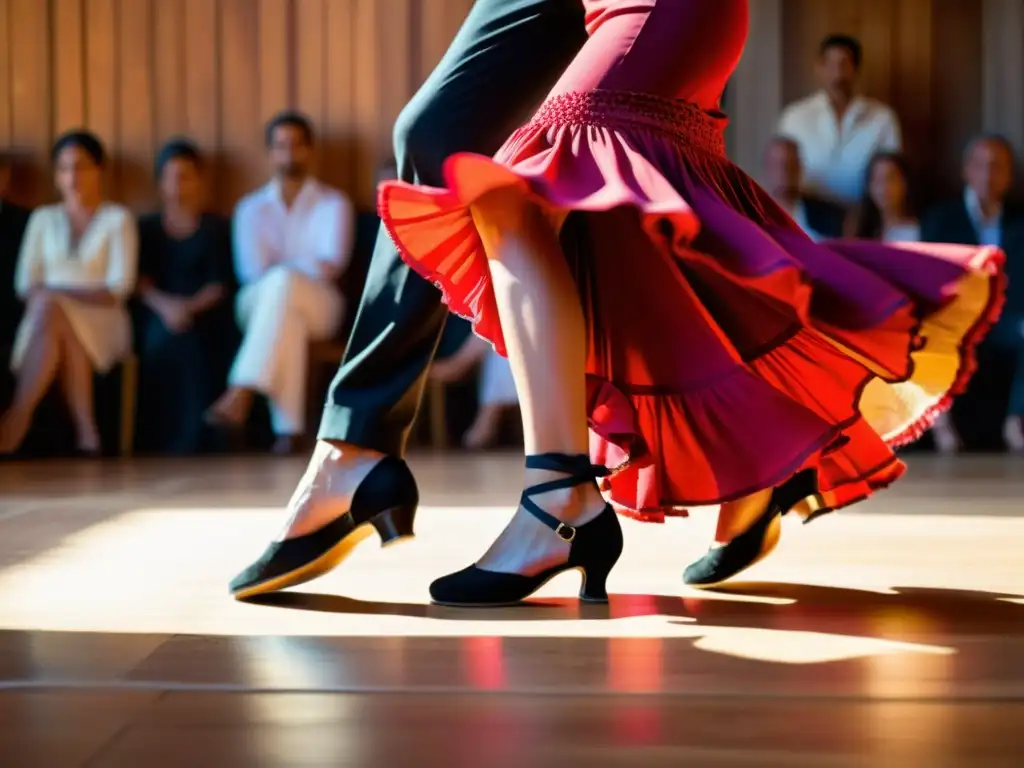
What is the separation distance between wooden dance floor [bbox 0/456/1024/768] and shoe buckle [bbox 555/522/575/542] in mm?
70

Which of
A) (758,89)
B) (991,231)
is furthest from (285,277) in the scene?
(991,231)

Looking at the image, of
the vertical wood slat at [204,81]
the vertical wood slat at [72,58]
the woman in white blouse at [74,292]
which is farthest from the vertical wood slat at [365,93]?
the vertical wood slat at [72,58]

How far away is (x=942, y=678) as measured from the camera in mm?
979

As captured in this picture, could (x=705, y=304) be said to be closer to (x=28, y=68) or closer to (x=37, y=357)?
(x=37, y=357)

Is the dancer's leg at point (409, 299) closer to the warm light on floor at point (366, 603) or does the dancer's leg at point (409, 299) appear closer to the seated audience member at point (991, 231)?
the warm light on floor at point (366, 603)

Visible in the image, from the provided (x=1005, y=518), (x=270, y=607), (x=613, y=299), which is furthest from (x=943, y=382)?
(x=1005, y=518)

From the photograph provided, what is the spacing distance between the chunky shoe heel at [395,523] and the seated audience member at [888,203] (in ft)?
11.5

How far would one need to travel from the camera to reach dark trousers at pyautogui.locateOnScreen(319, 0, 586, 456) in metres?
1.39

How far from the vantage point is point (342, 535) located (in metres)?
1.39

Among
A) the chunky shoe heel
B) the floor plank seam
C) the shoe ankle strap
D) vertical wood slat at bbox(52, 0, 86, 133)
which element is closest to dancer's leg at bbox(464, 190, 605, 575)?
the shoe ankle strap

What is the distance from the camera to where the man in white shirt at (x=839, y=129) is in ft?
16.0

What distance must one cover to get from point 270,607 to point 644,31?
2.26ft

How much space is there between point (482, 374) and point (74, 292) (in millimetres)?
1463

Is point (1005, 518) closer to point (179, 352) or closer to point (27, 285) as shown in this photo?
point (179, 352)
